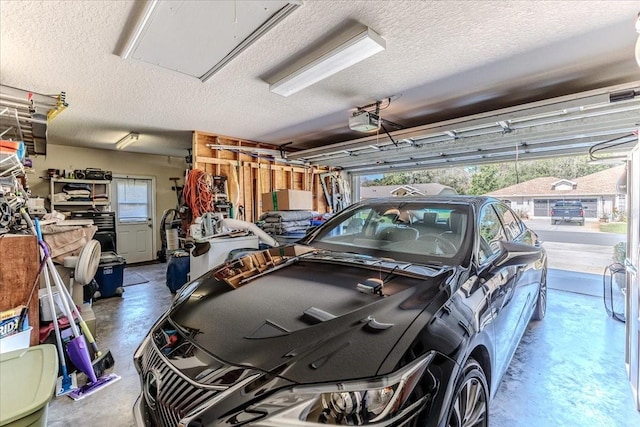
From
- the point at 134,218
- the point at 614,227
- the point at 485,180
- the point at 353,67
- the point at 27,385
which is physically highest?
the point at 353,67

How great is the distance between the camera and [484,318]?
1.49 m

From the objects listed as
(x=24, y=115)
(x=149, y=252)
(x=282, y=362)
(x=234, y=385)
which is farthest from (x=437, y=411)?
(x=149, y=252)

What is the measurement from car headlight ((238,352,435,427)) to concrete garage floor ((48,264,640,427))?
1500 millimetres

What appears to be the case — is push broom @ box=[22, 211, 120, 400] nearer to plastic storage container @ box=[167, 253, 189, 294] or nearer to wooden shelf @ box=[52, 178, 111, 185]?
plastic storage container @ box=[167, 253, 189, 294]

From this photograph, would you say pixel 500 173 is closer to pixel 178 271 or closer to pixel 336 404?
pixel 336 404

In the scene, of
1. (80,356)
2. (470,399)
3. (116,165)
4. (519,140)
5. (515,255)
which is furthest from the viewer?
(116,165)

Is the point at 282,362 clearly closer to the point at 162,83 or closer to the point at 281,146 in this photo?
the point at 162,83

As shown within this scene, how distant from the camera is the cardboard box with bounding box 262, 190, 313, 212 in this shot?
5.27 meters

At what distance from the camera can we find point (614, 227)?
4.57 meters

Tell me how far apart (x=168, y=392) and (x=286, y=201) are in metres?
4.29

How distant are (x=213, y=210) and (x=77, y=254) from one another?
2.17m

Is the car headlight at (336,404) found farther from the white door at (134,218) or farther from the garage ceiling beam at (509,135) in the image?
the white door at (134,218)

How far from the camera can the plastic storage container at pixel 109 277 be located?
4434mm

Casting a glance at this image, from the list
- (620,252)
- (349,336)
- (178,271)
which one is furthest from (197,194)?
(620,252)
